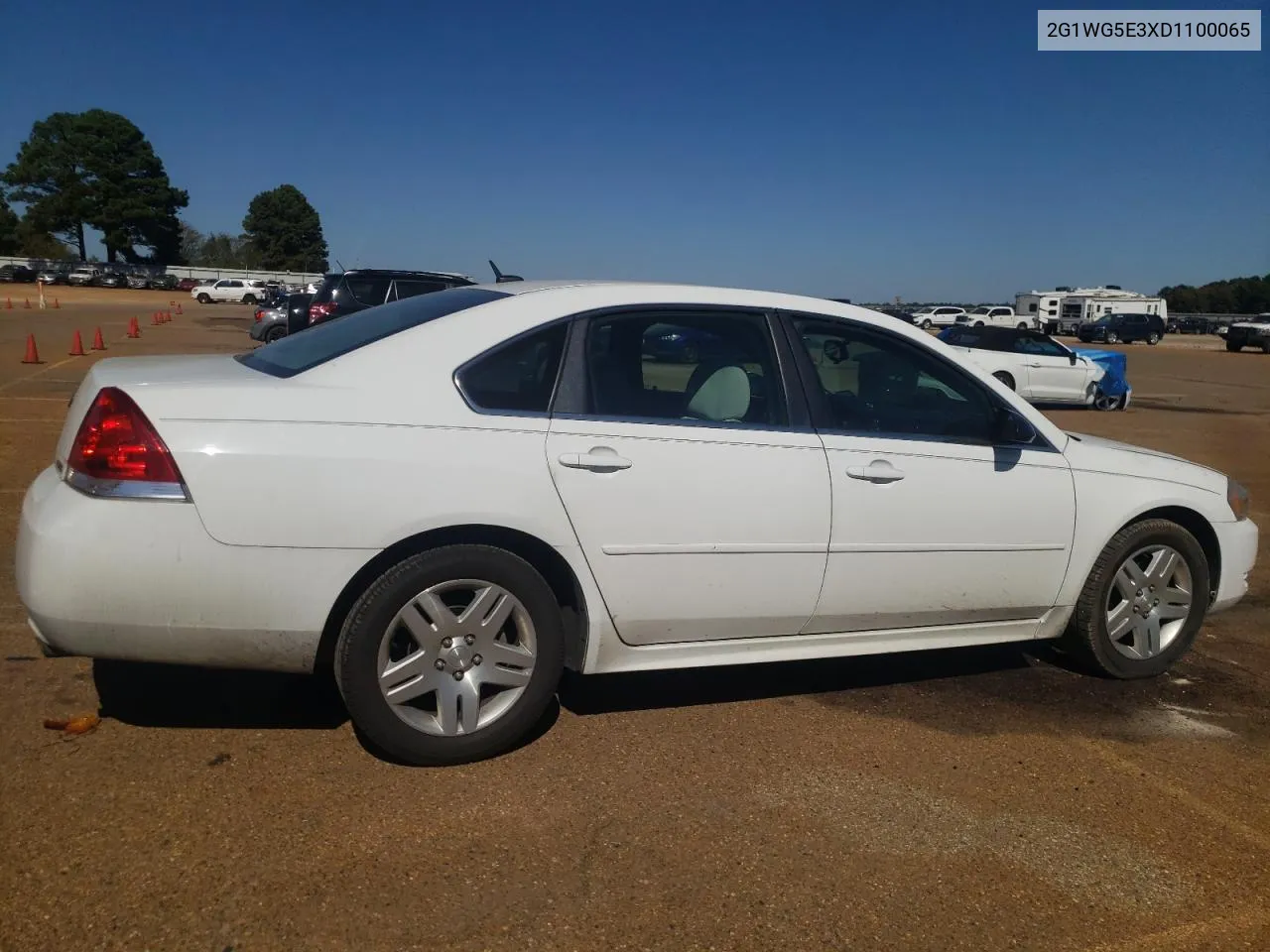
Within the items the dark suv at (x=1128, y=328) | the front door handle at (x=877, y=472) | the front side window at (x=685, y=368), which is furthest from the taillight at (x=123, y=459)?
the dark suv at (x=1128, y=328)

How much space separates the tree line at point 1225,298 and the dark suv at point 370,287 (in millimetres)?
90296

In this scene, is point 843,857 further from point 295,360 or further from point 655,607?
point 295,360

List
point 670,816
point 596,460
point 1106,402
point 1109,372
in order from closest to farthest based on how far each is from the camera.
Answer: point 670,816 → point 596,460 → point 1109,372 → point 1106,402

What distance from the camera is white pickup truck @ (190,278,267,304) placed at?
5884 centimetres

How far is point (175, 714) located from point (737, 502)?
2139mm

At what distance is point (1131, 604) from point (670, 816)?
2444mm

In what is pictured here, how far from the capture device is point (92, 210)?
277ft

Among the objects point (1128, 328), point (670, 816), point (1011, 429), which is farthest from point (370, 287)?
point (1128, 328)

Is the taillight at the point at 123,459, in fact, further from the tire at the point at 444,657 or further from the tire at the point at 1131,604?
the tire at the point at 1131,604

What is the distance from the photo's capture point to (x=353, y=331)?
3.82 meters

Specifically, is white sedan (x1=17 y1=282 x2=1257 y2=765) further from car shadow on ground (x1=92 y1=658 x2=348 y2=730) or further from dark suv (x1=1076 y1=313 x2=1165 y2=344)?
dark suv (x1=1076 y1=313 x2=1165 y2=344)

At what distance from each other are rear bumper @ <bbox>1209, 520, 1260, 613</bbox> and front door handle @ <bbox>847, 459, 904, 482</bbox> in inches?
70.4

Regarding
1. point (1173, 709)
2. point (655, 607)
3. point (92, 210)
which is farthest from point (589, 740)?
point (92, 210)

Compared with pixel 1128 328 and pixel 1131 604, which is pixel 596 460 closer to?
pixel 1131 604
